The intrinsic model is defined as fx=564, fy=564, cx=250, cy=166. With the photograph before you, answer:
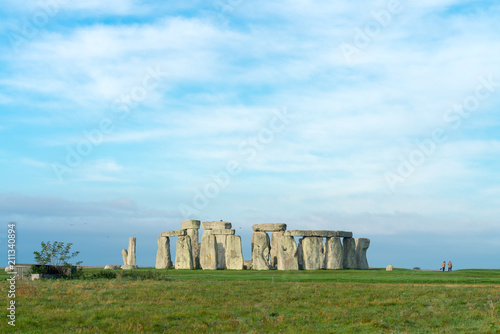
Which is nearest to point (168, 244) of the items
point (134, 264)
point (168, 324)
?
point (134, 264)

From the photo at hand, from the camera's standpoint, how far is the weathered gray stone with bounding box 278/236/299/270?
38.9m

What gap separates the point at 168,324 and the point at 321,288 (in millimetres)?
8402

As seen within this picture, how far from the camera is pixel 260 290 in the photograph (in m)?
21.5

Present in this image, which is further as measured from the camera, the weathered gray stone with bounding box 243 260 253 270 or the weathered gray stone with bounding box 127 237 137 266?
the weathered gray stone with bounding box 127 237 137 266

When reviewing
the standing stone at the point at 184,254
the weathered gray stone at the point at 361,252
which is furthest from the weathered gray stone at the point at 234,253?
the weathered gray stone at the point at 361,252

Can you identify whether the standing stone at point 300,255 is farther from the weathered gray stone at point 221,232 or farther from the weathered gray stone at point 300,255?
the weathered gray stone at point 221,232

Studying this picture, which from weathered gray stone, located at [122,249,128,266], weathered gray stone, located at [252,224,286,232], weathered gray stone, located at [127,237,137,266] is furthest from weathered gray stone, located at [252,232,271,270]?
weathered gray stone, located at [122,249,128,266]

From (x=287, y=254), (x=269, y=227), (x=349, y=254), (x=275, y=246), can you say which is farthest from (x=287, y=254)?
(x=349, y=254)

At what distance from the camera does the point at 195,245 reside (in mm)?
43031

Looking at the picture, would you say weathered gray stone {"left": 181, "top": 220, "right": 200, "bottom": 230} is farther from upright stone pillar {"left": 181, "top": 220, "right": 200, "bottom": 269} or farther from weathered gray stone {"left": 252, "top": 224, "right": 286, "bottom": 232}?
weathered gray stone {"left": 252, "top": 224, "right": 286, "bottom": 232}

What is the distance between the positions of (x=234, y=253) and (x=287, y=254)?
12.6 ft

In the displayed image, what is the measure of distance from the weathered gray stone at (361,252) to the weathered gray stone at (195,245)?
12.0 metres

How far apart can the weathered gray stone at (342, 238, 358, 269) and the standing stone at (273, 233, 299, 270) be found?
4531mm

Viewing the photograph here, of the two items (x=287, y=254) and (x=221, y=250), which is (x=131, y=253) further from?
(x=287, y=254)
